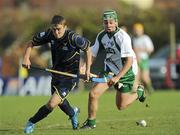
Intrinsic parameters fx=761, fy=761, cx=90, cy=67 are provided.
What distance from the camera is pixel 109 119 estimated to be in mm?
14406

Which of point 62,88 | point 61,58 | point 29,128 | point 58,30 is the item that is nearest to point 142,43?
point 61,58

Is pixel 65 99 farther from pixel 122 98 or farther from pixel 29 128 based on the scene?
pixel 122 98

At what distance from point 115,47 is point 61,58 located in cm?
106

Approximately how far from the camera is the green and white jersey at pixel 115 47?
12.6 metres

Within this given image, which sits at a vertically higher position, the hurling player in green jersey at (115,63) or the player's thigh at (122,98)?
the hurling player in green jersey at (115,63)

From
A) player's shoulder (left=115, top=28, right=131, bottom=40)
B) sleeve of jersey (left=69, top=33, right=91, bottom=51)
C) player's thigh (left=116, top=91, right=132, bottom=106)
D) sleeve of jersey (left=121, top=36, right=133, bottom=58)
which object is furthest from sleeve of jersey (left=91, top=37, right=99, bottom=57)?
player's thigh (left=116, top=91, right=132, bottom=106)

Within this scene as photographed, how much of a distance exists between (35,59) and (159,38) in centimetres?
708

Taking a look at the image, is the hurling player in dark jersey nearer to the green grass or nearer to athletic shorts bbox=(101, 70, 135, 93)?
the green grass

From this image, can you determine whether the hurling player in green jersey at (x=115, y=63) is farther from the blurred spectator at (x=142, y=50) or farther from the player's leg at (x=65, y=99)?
the blurred spectator at (x=142, y=50)

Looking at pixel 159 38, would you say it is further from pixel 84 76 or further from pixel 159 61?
pixel 84 76

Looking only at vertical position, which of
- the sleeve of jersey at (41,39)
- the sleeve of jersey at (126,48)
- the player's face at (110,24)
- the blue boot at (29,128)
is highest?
the player's face at (110,24)

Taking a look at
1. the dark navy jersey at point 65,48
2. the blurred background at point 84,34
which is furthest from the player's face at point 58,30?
the blurred background at point 84,34

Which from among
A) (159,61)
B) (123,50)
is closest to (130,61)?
(123,50)

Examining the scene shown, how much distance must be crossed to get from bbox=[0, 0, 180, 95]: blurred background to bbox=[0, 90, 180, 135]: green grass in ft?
19.2
